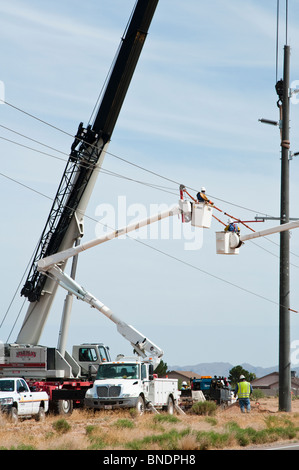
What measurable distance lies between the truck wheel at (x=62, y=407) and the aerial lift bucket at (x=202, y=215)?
8751 mm

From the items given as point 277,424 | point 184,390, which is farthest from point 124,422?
point 184,390

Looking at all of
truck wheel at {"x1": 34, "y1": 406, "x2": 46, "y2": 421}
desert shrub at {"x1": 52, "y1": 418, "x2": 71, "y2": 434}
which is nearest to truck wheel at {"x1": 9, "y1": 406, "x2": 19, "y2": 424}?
truck wheel at {"x1": 34, "y1": 406, "x2": 46, "y2": 421}

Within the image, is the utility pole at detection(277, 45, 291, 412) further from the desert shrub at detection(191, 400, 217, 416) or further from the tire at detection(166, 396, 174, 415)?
the tire at detection(166, 396, 174, 415)

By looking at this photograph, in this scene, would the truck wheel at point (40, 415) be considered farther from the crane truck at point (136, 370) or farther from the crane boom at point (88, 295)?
the crane boom at point (88, 295)

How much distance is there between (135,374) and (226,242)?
6587 mm

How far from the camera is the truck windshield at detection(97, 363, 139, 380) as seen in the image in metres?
27.4

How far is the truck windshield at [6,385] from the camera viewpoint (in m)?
24.5

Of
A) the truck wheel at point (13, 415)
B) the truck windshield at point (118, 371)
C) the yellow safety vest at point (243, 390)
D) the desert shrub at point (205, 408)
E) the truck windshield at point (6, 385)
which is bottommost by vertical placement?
the desert shrub at point (205, 408)

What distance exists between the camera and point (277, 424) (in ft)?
72.9

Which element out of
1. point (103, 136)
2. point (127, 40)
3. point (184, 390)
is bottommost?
point (184, 390)

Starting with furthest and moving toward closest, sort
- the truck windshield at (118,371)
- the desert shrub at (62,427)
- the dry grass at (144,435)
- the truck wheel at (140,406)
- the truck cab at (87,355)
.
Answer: the truck cab at (87,355) → the truck windshield at (118,371) → the truck wheel at (140,406) → the desert shrub at (62,427) → the dry grass at (144,435)

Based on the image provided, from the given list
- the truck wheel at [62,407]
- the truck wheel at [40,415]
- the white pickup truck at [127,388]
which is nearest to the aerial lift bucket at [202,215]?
the white pickup truck at [127,388]
